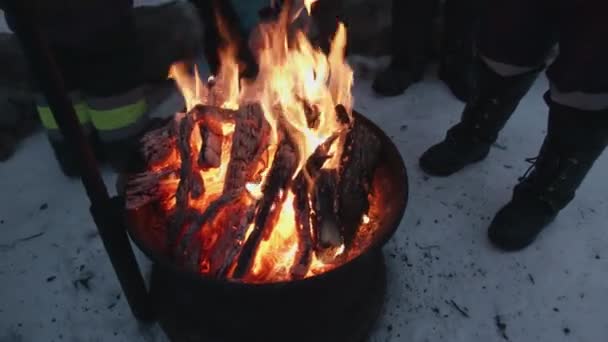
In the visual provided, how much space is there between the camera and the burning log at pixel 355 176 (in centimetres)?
189

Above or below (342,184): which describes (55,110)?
above

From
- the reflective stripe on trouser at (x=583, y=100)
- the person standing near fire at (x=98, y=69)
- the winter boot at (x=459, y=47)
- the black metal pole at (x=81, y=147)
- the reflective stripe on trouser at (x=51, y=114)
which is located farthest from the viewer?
the winter boot at (x=459, y=47)

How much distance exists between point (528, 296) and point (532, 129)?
1184mm

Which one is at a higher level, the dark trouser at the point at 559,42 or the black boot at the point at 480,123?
the dark trouser at the point at 559,42

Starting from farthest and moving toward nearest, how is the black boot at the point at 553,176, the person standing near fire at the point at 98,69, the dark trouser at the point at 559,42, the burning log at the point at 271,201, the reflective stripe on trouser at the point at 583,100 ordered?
the person standing near fire at the point at 98,69 → the black boot at the point at 553,176 → the reflective stripe on trouser at the point at 583,100 → the dark trouser at the point at 559,42 → the burning log at the point at 271,201

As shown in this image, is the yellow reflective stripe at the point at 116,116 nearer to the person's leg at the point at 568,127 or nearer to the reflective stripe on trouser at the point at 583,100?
the person's leg at the point at 568,127

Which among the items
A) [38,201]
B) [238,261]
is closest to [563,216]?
[238,261]

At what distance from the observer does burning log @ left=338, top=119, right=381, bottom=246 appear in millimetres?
1895

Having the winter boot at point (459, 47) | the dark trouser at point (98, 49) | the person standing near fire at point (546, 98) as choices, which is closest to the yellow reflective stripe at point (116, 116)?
the dark trouser at point (98, 49)

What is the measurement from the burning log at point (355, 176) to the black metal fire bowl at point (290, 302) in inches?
Result: 2.4

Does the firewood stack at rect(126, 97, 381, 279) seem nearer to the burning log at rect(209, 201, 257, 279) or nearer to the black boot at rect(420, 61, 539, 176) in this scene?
the burning log at rect(209, 201, 257, 279)

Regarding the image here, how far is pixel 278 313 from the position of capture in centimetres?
188

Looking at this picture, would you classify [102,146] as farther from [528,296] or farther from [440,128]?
[528,296]

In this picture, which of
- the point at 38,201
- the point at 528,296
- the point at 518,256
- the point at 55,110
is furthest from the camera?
the point at 38,201
